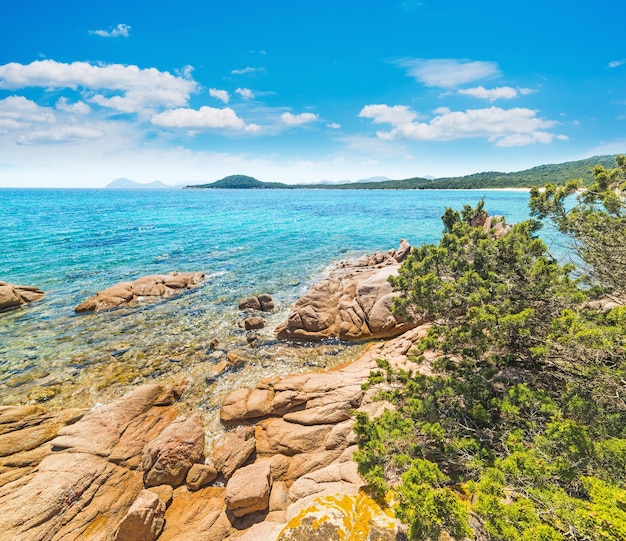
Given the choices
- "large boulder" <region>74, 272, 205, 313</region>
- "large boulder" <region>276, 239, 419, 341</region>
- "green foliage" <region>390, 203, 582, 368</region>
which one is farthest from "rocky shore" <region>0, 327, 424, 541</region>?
"large boulder" <region>74, 272, 205, 313</region>

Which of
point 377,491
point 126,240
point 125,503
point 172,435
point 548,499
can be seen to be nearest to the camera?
point 548,499

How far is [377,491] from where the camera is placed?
23.4 feet

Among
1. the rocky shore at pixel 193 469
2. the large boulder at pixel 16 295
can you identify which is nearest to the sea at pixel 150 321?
the large boulder at pixel 16 295

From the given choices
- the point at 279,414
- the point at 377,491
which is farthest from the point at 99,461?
the point at 377,491

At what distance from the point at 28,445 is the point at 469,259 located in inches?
664

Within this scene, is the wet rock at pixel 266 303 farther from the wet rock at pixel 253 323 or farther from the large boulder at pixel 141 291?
the large boulder at pixel 141 291

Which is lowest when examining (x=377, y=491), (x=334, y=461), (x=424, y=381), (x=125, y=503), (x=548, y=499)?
(x=125, y=503)

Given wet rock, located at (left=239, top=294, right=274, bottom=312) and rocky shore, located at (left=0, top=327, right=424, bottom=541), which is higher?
wet rock, located at (left=239, top=294, right=274, bottom=312)

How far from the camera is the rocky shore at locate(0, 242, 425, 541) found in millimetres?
7488

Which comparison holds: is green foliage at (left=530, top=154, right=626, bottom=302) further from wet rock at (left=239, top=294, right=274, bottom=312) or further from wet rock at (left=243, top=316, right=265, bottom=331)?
wet rock at (left=239, top=294, right=274, bottom=312)

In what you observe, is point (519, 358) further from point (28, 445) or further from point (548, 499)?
point (28, 445)

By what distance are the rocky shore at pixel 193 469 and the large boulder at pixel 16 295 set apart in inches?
622

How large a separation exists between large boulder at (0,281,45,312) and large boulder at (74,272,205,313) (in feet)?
17.9

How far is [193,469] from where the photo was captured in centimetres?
933
